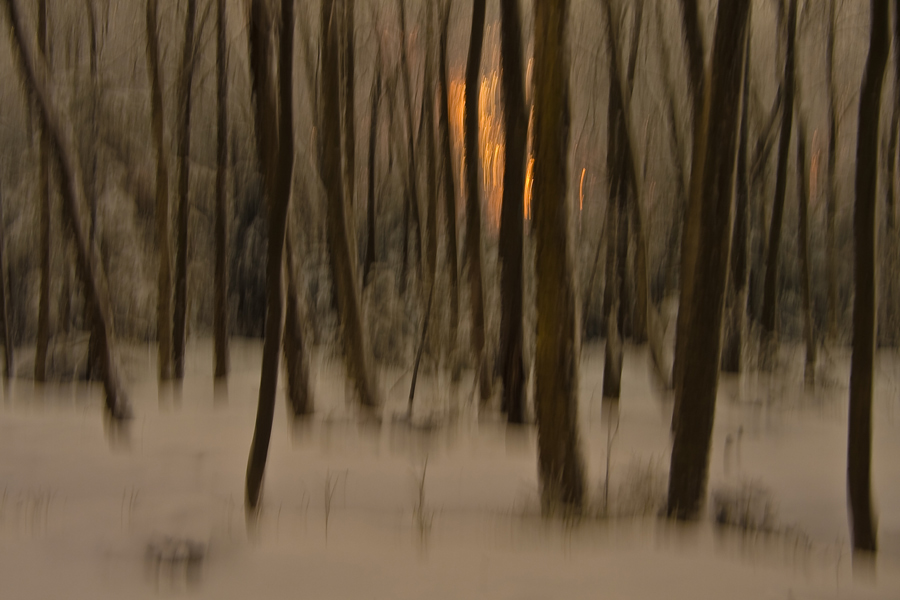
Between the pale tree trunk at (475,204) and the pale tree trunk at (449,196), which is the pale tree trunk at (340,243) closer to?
the pale tree trunk at (475,204)

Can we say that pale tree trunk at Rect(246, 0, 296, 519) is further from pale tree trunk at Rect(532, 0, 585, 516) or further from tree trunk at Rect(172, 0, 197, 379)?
tree trunk at Rect(172, 0, 197, 379)

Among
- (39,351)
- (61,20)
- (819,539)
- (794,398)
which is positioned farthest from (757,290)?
(61,20)

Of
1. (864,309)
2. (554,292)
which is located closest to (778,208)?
(864,309)

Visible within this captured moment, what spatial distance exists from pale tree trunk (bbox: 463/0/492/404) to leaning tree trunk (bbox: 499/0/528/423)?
0.57 metres

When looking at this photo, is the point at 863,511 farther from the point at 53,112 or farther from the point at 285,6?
the point at 53,112

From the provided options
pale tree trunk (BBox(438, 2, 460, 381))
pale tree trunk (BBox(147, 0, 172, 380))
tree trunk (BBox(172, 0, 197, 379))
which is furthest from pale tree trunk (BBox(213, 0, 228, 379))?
pale tree trunk (BBox(438, 2, 460, 381))

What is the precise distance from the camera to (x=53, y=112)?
486 cm

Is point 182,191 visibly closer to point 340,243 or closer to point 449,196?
point 340,243

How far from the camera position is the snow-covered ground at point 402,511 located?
2885 millimetres

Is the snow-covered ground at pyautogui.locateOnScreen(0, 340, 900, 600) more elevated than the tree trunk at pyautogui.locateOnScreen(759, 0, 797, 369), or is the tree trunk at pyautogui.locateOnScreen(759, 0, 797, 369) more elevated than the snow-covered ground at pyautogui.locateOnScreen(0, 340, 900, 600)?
the tree trunk at pyautogui.locateOnScreen(759, 0, 797, 369)

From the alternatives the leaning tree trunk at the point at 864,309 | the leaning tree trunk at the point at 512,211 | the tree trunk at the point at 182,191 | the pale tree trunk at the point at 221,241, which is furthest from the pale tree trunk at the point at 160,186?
the leaning tree trunk at the point at 864,309

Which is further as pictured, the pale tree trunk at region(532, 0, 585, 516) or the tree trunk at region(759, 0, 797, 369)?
the tree trunk at region(759, 0, 797, 369)

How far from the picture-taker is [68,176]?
4.89 meters

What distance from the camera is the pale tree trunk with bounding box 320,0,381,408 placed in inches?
235
